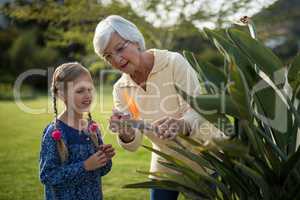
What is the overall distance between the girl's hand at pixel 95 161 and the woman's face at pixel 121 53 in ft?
1.18

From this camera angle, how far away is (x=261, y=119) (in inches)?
61.6

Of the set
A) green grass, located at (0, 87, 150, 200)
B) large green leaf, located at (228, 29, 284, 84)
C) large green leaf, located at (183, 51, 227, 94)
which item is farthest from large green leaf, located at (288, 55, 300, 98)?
green grass, located at (0, 87, 150, 200)

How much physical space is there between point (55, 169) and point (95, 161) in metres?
0.17

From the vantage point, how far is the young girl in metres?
2.08

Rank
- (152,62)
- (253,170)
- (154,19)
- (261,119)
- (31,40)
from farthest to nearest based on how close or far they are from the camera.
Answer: (31,40), (154,19), (152,62), (261,119), (253,170)

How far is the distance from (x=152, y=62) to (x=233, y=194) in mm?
742

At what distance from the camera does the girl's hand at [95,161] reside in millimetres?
2062

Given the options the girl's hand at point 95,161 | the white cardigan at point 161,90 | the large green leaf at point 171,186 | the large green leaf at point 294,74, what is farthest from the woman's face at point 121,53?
the large green leaf at point 294,74

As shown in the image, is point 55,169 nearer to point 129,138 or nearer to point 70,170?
point 70,170

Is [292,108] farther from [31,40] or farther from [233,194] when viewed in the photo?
[31,40]

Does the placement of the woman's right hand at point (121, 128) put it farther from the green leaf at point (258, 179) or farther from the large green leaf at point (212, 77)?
the green leaf at point (258, 179)

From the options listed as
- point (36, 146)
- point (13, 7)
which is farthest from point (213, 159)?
point (13, 7)

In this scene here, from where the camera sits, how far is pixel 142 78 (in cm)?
221

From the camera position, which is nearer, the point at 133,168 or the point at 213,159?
the point at 213,159
